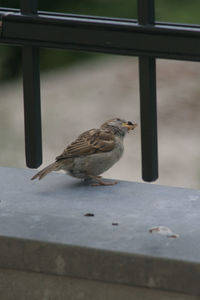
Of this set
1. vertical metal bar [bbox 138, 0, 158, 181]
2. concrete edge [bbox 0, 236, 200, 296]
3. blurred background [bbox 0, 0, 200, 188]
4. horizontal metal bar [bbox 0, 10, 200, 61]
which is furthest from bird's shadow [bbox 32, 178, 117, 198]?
blurred background [bbox 0, 0, 200, 188]

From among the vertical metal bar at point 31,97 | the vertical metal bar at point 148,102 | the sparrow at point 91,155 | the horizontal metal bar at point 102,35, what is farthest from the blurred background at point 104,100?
the horizontal metal bar at point 102,35

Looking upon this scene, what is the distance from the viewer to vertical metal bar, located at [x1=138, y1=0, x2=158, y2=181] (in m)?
2.88

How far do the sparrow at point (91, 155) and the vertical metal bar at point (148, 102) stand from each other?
0.35 meters

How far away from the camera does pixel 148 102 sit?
300 cm

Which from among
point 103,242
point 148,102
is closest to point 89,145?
point 148,102

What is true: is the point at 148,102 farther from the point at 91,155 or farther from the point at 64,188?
the point at 91,155

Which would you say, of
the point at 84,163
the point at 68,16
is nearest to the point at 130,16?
the point at 84,163

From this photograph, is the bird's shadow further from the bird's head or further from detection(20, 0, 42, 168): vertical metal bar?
the bird's head

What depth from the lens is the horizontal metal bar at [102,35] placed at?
9.32ft

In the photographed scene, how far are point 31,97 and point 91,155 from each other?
1.72ft

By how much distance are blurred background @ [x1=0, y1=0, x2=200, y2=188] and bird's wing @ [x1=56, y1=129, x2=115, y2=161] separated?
8.30ft

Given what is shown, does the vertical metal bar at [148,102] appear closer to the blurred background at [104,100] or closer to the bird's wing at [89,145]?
the bird's wing at [89,145]

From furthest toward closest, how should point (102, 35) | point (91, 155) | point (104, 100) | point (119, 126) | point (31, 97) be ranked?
point (104, 100)
point (119, 126)
point (91, 155)
point (31, 97)
point (102, 35)

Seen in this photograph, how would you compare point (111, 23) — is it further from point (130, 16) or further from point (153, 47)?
point (130, 16)
